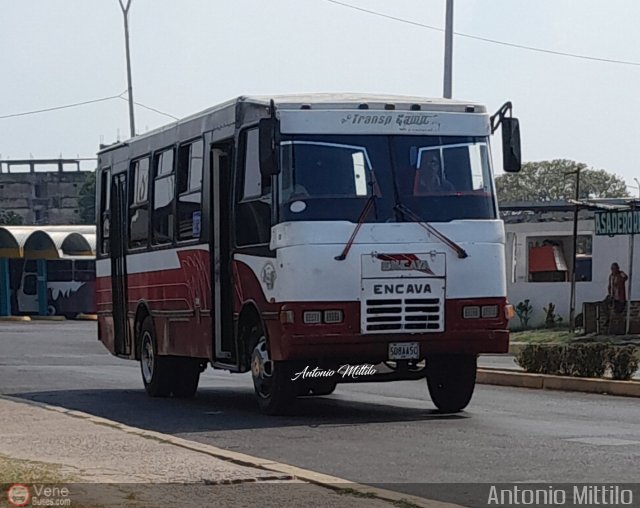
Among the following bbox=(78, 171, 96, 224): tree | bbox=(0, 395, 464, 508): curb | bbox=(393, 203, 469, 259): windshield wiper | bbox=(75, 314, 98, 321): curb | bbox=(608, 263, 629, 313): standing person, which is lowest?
bbox=(75, 314, 98, 321): curb

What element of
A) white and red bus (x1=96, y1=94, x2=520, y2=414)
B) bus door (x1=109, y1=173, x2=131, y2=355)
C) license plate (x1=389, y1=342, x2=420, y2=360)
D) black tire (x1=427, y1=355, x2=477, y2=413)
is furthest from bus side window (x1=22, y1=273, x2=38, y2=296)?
license plate (x1=389, y1=342, x2=420, y2=360)

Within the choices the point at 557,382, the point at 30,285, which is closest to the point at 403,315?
the point at 557,382

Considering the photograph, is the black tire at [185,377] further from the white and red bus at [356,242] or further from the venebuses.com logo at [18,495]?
the venebuses.com logo at [18,495]

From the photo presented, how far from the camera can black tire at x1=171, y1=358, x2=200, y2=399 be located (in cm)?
1905

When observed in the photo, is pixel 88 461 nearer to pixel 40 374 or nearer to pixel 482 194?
pixel 482 194

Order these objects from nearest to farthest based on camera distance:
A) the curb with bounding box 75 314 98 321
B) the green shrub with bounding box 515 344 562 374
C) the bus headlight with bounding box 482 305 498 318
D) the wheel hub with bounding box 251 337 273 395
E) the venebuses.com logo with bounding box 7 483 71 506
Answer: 1. the venebuses.com logo with bounding box 7 483 71 506
2. the bus headlight with bounding box 482 305 498 318
3. the wheel hub with bounding box 251 337 273 395
4. the green shrub with bounding box 515 344 562 374
5. the curb with bounding box 75 314 98 321

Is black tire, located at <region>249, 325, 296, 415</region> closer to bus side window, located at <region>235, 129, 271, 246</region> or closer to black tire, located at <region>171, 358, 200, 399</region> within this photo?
bus side window, located at <region>235, 129, 271, 246</region>

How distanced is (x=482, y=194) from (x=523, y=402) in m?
3.53

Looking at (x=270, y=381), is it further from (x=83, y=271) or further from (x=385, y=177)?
(x=83, y=271)

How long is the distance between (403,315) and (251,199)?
84.2 inches

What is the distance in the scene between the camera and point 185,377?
19.1 meters

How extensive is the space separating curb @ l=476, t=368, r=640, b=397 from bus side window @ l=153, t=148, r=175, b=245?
5850mm

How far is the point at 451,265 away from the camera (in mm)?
14789

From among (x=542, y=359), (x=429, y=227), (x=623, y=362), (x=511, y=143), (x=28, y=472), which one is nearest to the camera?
(x=28, y=472)
